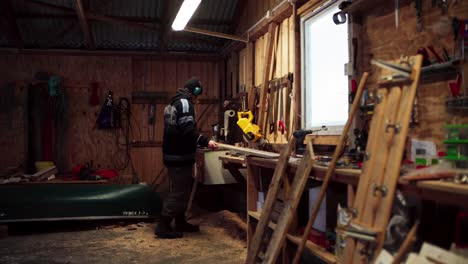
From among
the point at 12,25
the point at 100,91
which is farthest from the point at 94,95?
the point at 12,25

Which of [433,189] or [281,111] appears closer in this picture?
[433,189]

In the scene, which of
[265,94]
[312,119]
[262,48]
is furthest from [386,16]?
[262,48]

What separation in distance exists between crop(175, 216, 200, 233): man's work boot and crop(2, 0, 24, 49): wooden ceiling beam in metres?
4.21

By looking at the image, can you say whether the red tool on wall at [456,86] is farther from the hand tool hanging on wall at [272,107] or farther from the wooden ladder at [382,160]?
the hand tool hanging on wall at [272,107]

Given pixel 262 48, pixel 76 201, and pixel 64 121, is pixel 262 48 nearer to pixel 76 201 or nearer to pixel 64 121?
pixel 76 201

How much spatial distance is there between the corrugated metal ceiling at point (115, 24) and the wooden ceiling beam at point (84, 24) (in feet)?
0.44

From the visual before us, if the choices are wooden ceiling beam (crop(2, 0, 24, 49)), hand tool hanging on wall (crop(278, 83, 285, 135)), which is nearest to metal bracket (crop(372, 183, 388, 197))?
hand tool hanging on wall (crop(278, 83, 285, 135))

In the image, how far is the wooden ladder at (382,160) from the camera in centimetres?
188

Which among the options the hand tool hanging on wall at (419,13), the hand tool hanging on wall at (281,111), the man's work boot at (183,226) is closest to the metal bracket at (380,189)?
the hand tool hanging on wall at (419,13)

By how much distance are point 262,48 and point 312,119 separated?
5.83ft

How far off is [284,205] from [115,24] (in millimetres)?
5195

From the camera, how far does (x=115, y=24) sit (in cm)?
713

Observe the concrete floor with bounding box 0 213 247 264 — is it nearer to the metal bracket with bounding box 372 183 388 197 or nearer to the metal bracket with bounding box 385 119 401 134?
the metal bracket with bounding box 372 183 388 197

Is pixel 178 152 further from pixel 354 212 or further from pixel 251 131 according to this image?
pixel 354 212
